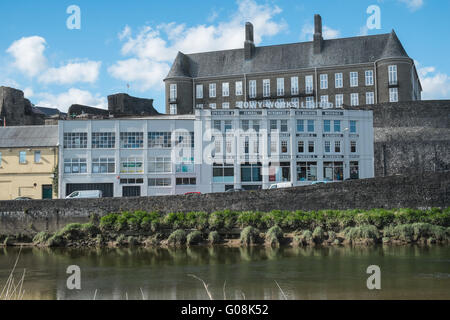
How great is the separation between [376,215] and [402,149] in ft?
77.2

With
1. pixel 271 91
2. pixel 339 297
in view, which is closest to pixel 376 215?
pixel 339 297

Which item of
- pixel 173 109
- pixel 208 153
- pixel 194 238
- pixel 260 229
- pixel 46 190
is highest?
pixel 173 109

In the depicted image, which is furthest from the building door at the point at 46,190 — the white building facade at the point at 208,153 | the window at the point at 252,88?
the window at the point at 252,88

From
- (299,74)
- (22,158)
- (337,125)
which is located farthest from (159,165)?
(299,74)

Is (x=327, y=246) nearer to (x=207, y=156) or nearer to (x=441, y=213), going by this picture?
(x=441, y=213)

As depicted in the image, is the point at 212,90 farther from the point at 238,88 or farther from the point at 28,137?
the point at 28,137

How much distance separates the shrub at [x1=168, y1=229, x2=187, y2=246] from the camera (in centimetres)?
3025

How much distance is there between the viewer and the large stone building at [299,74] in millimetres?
64062

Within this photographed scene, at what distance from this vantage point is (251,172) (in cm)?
5006

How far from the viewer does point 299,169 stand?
5059cm

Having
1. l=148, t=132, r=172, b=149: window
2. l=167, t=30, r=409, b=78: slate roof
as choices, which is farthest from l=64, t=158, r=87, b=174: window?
l=167, t=30, r=409, b=78: slate roof

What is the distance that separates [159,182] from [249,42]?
32.5m

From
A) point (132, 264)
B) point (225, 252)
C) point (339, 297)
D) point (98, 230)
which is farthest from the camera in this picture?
point (98, 230)

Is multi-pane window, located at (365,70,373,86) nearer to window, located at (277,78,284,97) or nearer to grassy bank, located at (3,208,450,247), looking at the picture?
window, located at (277,78,284,97)
